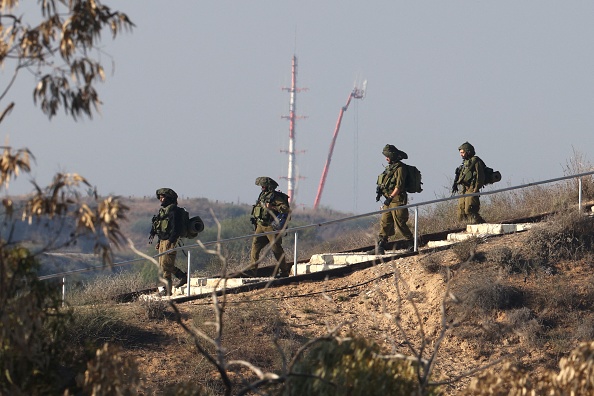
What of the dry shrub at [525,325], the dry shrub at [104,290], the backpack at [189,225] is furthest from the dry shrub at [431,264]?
the dry shrub at [104,290]

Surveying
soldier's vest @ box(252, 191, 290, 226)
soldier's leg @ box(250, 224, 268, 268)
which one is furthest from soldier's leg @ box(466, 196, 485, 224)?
soldier's leg @ box(250, 224, 268, 268)

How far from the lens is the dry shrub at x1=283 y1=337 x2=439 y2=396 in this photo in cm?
1208

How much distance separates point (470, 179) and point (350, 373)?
12.6m

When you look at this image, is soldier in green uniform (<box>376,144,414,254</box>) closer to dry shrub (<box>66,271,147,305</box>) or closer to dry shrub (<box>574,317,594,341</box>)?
dry shrub (<box>574,317,594,341</box>)

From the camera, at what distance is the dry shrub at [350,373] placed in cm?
1208

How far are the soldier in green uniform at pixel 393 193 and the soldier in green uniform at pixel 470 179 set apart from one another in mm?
1615

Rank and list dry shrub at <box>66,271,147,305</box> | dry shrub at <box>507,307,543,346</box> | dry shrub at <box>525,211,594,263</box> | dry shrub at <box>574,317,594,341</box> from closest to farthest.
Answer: dry shrub at <box>574,317,594,341</box>
dry shrub at <box>507,307,543,346</box>
dry shrub at <box>66,271,147,305</box>
dry shrub at <box>525,211,594,263</box>

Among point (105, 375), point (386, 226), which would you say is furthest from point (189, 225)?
point (105, 375)

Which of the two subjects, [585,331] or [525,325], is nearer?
[585,331]

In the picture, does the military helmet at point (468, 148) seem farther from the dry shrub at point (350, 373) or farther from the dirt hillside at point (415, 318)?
the dry shrub at point (350, 373)

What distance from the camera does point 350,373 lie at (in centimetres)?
1215

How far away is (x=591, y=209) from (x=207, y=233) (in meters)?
55.6

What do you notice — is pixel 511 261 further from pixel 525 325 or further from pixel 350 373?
pixel 350 373

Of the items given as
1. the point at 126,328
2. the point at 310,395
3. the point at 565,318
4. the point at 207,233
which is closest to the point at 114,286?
the point at 126,328
